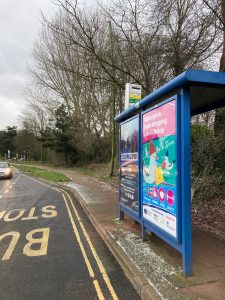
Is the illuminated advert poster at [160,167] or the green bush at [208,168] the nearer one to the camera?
the illuminated advert poster at [160,167]

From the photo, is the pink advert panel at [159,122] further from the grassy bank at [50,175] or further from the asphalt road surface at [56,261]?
the grassy bank at [50,175]

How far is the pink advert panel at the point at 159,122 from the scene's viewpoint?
16.9 ft

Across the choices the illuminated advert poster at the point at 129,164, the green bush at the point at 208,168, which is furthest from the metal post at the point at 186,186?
the green bush at the point at 208,168

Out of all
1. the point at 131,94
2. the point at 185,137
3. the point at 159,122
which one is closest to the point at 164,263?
the point at 185,137

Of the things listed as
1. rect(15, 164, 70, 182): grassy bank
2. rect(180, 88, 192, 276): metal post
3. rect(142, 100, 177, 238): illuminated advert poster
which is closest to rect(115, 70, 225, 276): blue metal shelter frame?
rect(180, 88, 192, 276): metal post

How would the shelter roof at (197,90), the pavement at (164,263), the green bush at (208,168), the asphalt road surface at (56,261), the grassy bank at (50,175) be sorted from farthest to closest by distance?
the grassy bank at (50,175) → the green bush at (208,168) → the asphalt road surface at (56,261) → the shelter roof at (197,90) → the pavement at (164,263)

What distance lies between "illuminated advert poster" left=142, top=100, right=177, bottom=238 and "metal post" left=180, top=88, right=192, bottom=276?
9.2 inches

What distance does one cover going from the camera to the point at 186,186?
479cm

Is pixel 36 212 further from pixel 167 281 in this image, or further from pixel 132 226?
pixel 167 281

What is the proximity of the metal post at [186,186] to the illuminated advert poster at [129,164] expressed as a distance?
7.19 ft

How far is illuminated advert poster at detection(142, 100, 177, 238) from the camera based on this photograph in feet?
16.8

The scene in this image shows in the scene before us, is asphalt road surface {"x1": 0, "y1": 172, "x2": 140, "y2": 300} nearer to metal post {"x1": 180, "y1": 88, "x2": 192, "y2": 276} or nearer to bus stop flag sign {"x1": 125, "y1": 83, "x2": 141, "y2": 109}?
metal post {"x1": 180, "y1": 88, "x2": 192, "y2": 276}

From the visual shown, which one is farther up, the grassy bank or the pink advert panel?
the pink advert panel

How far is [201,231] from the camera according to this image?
24.3ft
